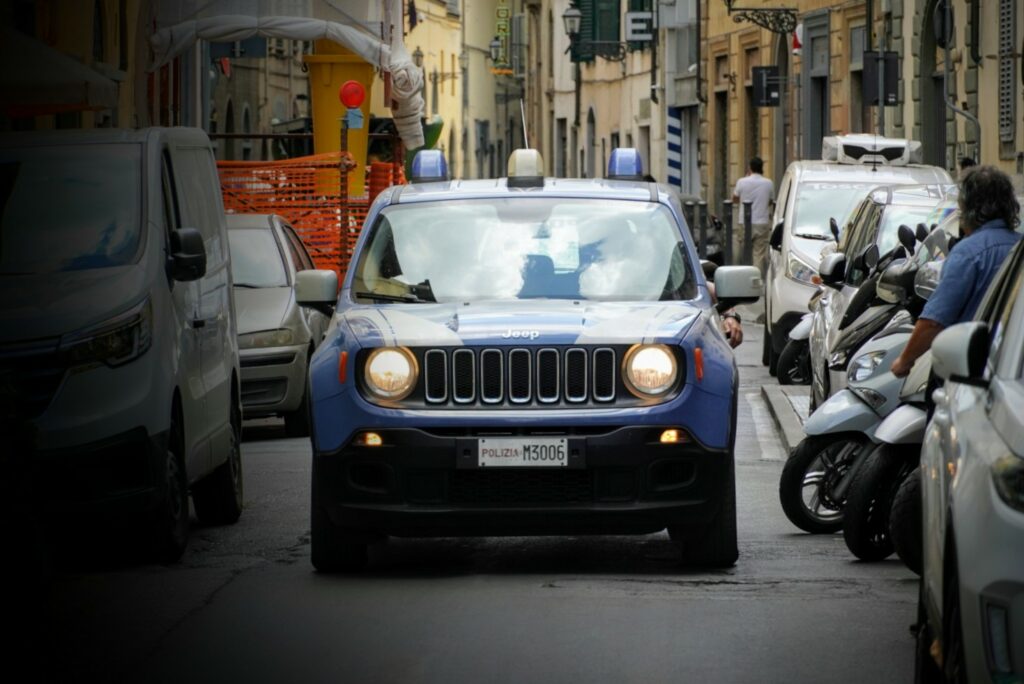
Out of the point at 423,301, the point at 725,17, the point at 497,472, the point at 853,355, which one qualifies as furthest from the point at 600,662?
the point at 725,17

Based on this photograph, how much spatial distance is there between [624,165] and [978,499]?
7303mm

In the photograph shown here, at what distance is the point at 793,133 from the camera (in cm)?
4522

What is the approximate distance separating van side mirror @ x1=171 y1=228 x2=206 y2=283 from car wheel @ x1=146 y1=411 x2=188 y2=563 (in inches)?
24.6

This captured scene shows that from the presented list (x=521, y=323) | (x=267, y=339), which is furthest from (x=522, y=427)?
(x=267, y=339)

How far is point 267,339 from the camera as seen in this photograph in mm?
16953

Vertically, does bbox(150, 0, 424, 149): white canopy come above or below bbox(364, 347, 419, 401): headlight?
above

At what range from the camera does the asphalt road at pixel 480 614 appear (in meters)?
7.94

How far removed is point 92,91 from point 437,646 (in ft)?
33.3

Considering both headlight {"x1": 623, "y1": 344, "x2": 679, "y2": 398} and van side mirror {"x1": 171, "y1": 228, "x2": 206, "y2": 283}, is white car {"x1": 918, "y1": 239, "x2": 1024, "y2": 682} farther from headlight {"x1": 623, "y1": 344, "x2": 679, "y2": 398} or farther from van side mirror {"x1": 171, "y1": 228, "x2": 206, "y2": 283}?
van side mirror {"x1": 171, "y1": 228, "x2": 206, "y2": 283}

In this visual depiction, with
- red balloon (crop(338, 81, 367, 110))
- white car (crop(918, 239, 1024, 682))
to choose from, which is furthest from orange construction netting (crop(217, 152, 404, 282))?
white car (crop(918, 239, 1024, 682))

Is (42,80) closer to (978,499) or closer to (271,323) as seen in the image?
(271,323)

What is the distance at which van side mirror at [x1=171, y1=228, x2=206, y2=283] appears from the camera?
10.8 meters

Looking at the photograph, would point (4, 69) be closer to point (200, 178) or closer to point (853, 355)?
point (200, 178)

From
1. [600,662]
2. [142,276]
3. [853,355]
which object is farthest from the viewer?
[853,355]
